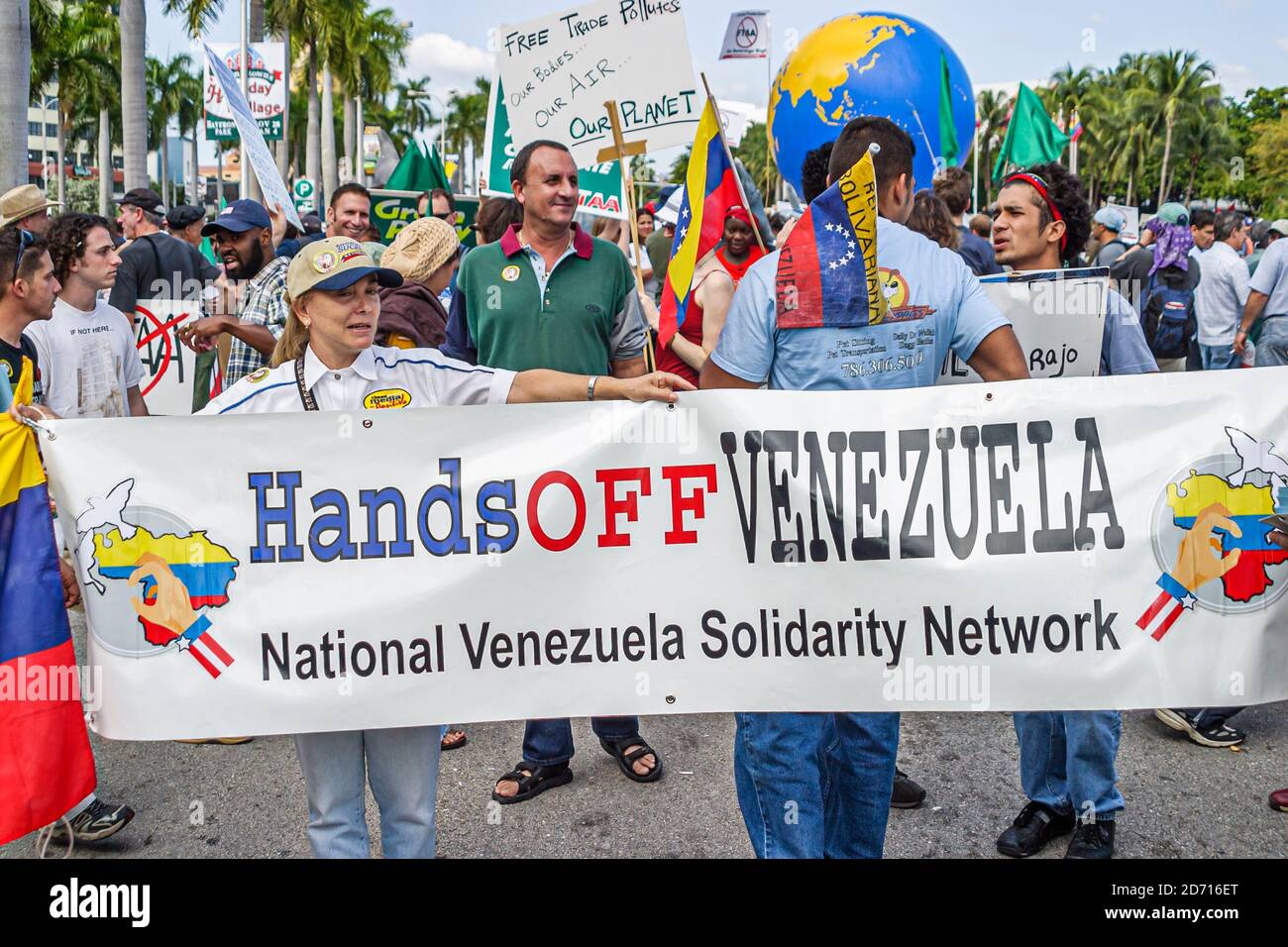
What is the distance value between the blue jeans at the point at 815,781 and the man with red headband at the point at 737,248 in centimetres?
223

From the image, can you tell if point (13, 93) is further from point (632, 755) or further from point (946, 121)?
point (632, 755)

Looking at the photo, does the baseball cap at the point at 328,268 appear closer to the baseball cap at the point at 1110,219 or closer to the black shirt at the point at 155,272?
the black shirt at the point at 155,272

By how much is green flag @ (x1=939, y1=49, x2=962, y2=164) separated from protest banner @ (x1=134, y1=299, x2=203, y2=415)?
183 inches

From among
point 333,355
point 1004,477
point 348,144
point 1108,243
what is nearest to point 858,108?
point 1004,477

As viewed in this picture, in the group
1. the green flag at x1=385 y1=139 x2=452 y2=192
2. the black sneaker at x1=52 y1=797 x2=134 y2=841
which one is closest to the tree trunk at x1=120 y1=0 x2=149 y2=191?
the green flag at x1=385 y1=139 x2=452 y2=192

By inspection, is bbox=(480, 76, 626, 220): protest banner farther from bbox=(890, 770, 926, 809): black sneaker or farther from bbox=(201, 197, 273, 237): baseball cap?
bbox=(890, 770, 926, 809): black sneaker

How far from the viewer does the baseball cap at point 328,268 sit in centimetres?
307

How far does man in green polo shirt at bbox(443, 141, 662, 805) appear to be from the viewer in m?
4.57

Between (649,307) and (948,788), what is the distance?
3.52 m

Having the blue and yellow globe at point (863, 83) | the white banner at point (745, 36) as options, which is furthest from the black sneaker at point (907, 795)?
the white banner at point (745, 36)

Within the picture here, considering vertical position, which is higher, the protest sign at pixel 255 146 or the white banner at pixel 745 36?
the white banner at pixel 745 36

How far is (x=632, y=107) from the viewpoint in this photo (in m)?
4.97

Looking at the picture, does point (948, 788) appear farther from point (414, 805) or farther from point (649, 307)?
point (649, 307)

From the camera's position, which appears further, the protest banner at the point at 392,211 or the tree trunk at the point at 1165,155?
the tree trunk at the point at 1165,155
